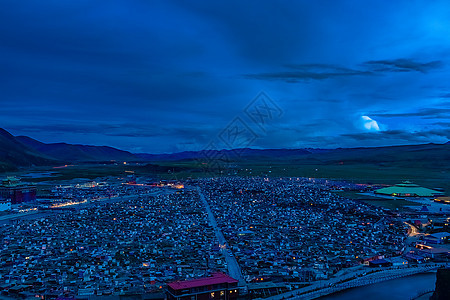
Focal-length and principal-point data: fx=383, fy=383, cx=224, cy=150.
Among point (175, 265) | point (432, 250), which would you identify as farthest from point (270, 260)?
point (432, 250)

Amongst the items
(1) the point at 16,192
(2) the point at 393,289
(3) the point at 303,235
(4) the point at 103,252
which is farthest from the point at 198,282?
(1) the point at 16,192

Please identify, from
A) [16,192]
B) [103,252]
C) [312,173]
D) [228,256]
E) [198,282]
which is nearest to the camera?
[198,282]

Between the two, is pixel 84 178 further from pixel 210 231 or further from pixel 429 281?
pixel 429 281

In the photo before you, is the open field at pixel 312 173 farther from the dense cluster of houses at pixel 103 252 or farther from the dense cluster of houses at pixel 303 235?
the dense cluster of houses at pixel 103 252

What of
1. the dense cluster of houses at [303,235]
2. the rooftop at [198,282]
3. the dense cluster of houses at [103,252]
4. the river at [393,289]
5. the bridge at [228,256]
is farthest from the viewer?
the dense cluster of houses at [303,235]

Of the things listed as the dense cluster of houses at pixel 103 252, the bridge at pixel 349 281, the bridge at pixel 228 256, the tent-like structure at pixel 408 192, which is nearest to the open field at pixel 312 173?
the tent-like structure at pixel 408 192

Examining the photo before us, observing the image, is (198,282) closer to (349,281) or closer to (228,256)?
(228,256)
